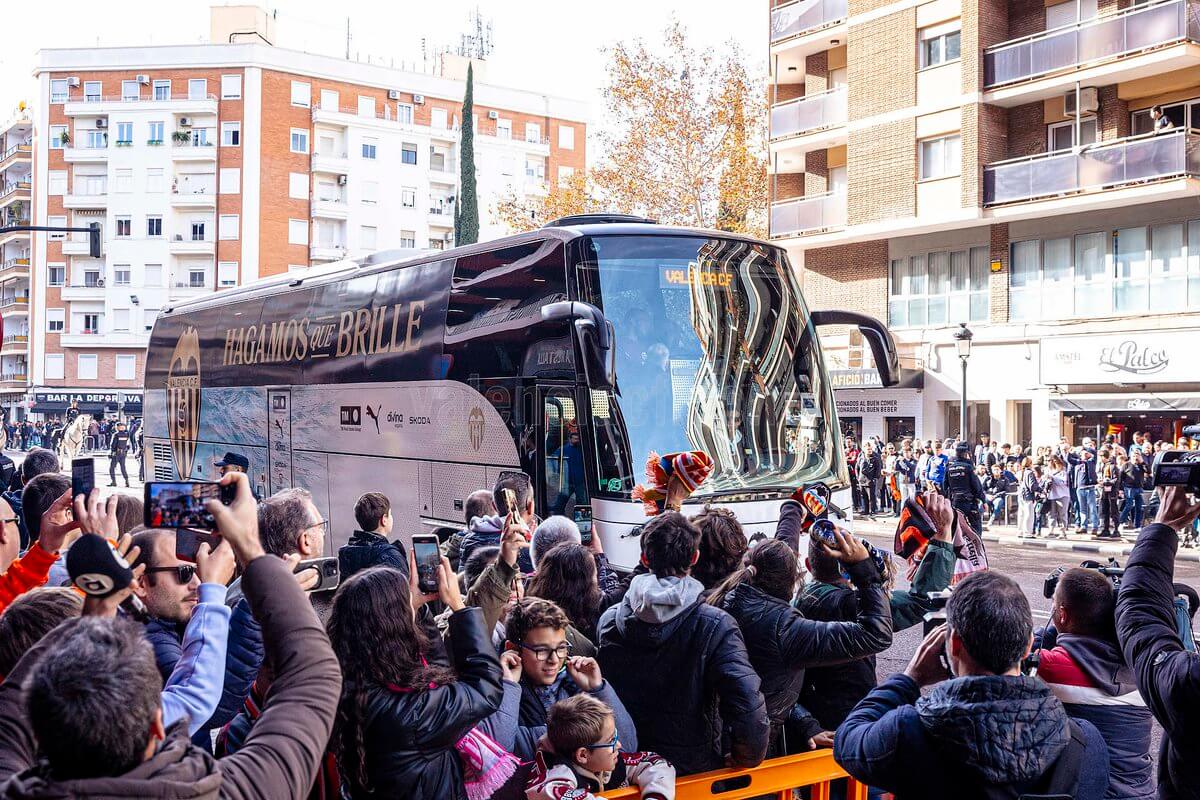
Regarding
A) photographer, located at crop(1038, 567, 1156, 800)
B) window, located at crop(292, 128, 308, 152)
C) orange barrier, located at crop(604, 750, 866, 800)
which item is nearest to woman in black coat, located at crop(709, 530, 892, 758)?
orange barrier, located at crop(604, 750, 866, 800)

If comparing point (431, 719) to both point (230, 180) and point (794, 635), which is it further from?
point (230, 180)

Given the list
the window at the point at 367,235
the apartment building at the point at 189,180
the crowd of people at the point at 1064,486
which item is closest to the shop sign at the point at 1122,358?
the crowd of people at the point at 1064,486

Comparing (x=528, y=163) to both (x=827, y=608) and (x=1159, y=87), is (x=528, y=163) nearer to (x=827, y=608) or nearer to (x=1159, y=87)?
(x=1159, y=87)

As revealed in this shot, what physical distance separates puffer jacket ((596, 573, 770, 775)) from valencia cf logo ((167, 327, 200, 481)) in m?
13.6

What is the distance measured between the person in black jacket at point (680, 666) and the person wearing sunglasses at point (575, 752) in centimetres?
52

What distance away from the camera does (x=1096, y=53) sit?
24.8m

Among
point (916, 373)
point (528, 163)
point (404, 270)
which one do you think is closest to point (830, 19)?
point (916, 373)

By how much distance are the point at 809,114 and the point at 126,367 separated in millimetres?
48204

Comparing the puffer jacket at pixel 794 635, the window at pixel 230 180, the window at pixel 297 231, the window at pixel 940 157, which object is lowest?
the puffer jacket at pixel 794 635

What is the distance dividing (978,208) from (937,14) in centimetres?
527

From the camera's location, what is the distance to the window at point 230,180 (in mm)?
63281

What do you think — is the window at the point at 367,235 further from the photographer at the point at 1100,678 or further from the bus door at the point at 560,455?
the photographer at the point at 1100,678

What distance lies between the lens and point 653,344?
9.69 m

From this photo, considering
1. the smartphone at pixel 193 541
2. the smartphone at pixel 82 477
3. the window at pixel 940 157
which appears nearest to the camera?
the smartphone at pixel 193 541
